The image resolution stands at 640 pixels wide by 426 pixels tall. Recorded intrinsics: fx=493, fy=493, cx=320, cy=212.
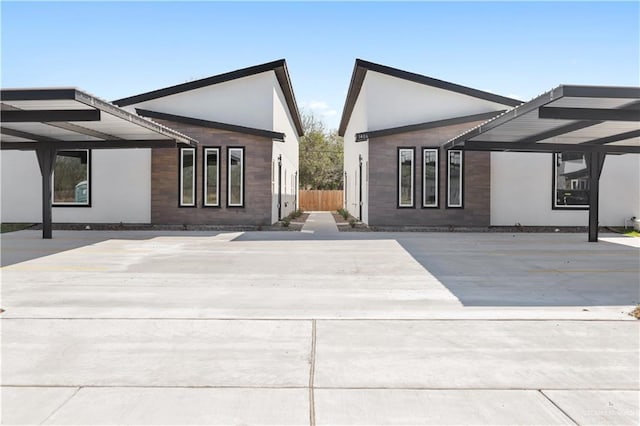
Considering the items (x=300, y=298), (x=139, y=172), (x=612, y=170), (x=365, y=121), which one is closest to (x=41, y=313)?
(x=300, y=298)

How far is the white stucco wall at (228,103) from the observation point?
19.0 metres

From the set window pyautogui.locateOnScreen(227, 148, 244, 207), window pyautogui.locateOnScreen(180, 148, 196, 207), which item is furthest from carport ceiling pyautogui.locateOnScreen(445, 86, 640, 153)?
window pyautogui.locateOnScreen(180, 148, 196, 207)

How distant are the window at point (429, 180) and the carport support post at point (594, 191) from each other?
502 centimetres

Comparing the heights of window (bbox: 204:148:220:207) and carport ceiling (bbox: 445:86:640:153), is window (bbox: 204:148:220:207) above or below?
below

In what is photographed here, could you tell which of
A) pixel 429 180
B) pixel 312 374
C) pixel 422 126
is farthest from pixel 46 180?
pixel 312 374

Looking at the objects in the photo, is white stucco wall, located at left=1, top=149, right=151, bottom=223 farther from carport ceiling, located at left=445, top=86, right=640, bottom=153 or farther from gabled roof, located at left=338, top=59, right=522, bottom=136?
carport ceiling, located at left=445, top=86, right=640, bottom=153

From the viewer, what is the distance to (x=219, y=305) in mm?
6617

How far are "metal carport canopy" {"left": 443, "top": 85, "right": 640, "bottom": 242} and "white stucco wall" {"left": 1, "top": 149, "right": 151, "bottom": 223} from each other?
37.0ft

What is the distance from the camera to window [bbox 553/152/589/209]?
18.5 meters

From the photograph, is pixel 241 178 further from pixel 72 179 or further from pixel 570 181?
pixel 570 181

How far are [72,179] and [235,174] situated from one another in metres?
6.49

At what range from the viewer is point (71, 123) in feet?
42.4

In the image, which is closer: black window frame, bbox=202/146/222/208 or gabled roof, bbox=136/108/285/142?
gabled roof, bbox=136/108/285/142

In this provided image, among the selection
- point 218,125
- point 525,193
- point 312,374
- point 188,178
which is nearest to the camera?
point 312,374
